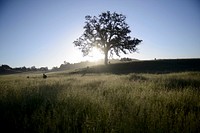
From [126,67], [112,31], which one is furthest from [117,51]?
[126,67]

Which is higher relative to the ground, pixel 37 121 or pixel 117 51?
pixel 117 51

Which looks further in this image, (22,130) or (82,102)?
(82,102)

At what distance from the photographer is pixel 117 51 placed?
4959 centimetres

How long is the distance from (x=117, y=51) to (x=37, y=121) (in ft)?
149

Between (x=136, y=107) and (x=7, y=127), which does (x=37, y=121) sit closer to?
(x=7, y=127)

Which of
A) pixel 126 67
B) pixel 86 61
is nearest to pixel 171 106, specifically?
pixel 126 67

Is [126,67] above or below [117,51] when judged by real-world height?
below

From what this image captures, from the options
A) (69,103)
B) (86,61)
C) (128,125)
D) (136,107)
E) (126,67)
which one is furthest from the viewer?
(86,61)

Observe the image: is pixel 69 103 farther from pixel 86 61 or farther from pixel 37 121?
pixel 86 61

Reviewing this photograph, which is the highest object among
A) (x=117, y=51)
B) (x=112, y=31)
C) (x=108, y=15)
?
(x=108, y=15)

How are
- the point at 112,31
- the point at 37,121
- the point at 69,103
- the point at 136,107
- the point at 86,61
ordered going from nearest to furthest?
the point at 37,121, the point at 136,107, the point at 69,103, the point at 112,31, the point at 86,61

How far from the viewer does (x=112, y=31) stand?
159 feet

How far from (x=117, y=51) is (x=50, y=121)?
4575cm

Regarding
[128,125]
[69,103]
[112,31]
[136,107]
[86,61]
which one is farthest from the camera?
[86,61]
